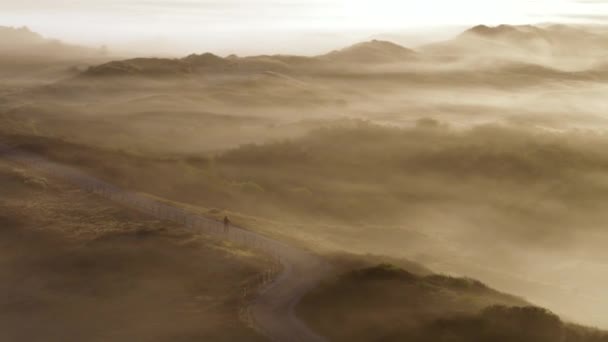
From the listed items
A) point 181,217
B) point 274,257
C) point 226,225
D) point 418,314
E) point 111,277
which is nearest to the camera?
point 418,314

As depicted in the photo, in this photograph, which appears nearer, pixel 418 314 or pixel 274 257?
pixel 418 314

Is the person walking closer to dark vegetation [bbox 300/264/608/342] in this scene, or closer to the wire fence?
the wire fence

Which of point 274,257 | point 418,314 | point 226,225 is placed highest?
point 226,225

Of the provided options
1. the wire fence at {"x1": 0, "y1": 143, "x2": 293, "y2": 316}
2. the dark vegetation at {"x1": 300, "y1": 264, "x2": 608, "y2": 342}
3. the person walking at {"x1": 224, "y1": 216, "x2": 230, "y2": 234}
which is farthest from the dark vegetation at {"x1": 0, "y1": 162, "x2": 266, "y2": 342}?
the dark vegetation at {"x1": 300, "y1": 264, "x2": 608, "y2": 342}

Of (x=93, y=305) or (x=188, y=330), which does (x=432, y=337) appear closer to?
(x=188, y=330)

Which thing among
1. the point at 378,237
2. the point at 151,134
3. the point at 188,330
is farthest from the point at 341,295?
the point at 151,134

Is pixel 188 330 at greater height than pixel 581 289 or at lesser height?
greater

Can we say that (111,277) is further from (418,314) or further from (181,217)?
(418,314)

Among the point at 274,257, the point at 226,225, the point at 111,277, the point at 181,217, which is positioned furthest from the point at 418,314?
the point at 181,217

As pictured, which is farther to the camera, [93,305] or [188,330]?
[93,305]
